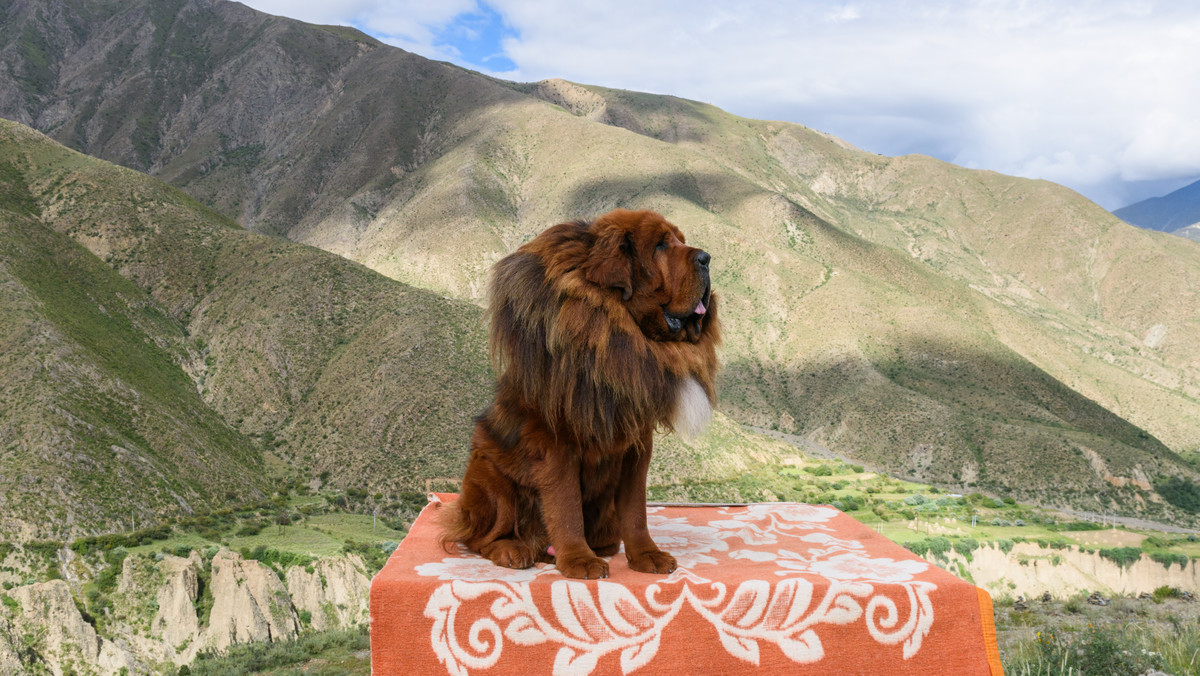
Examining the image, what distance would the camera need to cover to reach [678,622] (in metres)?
3.06

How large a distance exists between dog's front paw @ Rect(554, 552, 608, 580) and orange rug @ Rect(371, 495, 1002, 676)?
0.06m

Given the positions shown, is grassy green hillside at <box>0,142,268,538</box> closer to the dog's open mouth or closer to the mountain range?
the mountain range

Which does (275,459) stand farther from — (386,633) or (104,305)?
(386,633)

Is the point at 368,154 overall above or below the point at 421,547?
above

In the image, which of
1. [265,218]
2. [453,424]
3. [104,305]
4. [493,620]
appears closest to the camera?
[493,620]

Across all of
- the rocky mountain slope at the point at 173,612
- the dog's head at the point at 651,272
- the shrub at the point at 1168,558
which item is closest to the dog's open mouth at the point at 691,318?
the dog's head at the point at 651,272

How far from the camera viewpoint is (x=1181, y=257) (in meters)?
127

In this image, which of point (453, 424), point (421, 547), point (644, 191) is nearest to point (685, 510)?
point (421, 547)

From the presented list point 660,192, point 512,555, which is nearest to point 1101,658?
point 512,555

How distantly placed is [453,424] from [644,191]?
65.2 metres

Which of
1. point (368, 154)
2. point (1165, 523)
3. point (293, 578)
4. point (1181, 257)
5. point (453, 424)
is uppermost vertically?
point (368, 154)

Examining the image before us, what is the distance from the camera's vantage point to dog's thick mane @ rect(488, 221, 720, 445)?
10.4ft

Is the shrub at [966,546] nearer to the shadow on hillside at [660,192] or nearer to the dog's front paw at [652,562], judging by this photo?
the dog's front paw at [652,562]

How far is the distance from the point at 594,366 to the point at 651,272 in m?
0.52
